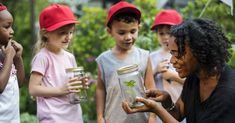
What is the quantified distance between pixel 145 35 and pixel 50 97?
2410 mm

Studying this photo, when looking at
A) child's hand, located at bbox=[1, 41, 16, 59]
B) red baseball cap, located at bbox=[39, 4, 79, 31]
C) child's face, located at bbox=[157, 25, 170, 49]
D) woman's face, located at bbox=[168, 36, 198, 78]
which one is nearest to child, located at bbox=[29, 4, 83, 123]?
red baseball cap, located at bbox=[39, 4, 79, 31]

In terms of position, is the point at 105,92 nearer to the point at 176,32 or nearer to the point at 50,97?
the point at 50,97

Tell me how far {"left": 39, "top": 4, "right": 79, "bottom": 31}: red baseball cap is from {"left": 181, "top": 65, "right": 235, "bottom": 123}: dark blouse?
114 centimetres

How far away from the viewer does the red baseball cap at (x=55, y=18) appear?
3.54 meters

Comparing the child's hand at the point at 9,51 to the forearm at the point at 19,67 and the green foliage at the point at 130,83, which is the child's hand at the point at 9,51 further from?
the green foliage at the point at 130,83

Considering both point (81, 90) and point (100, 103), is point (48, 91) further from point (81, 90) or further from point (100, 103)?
point (100, 103)

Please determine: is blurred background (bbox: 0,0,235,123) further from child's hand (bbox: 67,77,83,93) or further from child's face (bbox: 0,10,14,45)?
child's face (bbox: 0,10,14,45)

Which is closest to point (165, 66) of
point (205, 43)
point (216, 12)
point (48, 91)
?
point (48, 91)

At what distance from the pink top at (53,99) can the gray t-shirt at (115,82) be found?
0.82ft

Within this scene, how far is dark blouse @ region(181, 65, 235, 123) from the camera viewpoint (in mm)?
2771

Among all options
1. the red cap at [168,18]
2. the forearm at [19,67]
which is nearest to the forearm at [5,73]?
the forearm at [19,67]

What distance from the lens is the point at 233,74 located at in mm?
2891

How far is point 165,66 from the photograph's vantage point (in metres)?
4.01

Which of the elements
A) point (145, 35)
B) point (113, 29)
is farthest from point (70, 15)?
point (145, 35)
